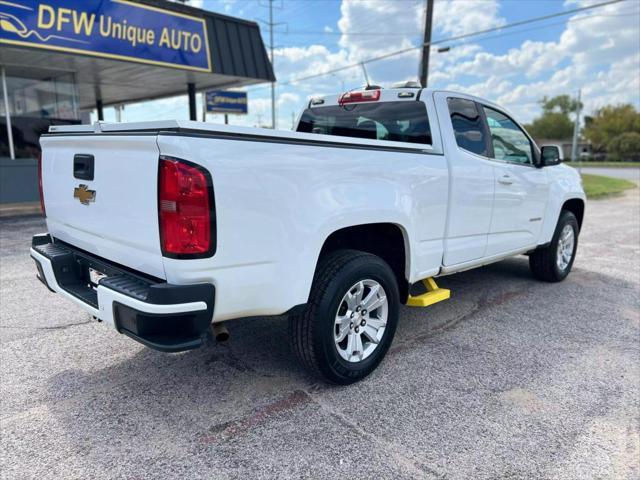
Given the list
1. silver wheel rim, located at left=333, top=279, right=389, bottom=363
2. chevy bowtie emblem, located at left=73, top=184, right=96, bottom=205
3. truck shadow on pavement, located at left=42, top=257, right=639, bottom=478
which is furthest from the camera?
silver wheel rim, located at left=333, top=279, right=389, bottom=363

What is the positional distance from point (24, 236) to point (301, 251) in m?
7.20

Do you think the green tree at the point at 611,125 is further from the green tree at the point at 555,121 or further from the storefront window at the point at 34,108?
the storefront window at the point at 34,108

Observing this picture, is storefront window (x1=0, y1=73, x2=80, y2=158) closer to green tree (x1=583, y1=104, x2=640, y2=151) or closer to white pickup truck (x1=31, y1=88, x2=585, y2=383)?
white pickup truck (x1=31, y1=88, x2=585, y2=383)

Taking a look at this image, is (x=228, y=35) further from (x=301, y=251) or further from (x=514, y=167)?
(x=301, y=251)

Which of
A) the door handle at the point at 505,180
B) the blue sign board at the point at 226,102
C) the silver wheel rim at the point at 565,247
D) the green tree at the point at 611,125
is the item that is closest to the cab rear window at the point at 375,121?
the door handle at the point at 505,180

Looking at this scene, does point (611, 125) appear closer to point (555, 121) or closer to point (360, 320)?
point (555, 121)

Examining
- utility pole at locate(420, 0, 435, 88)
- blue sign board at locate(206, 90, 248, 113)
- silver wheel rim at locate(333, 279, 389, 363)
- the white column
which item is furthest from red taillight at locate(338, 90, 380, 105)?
blue sign board at locate(206, 90, 248, 113)

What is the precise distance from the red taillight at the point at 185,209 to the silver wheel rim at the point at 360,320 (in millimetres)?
1027

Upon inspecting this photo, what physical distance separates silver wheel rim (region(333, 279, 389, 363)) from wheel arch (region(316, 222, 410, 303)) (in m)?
0.36

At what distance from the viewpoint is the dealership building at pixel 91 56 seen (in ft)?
31.5

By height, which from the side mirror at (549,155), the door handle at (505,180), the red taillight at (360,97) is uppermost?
the red taillight at (360,97)

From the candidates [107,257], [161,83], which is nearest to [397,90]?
[107,257]

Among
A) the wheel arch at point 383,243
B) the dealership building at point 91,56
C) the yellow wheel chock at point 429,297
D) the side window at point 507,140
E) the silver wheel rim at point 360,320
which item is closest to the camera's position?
the silver wheel rim at point 360,320

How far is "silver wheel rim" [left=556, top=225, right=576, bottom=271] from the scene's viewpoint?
18.2ft
